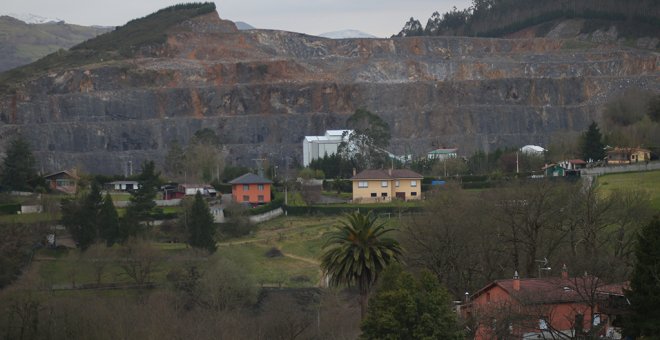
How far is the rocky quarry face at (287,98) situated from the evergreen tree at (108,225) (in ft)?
170

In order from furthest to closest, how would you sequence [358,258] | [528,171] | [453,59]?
1. [453,59]
2. [528,171]
3. [358,258]

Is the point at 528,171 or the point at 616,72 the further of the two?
the point at 616,72

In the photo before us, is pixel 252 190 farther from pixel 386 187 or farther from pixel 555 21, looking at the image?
pixel 555 21

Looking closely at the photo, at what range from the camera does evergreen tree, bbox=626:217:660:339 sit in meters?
28.8

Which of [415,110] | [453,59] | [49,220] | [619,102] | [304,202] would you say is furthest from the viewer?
[453,59]

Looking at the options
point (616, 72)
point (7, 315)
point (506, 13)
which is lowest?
point (7, 315)

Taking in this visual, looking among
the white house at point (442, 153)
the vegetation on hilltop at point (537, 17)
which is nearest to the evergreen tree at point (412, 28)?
the vegetation on hilltop at point (537, 17)

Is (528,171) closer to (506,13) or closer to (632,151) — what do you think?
(632,151)

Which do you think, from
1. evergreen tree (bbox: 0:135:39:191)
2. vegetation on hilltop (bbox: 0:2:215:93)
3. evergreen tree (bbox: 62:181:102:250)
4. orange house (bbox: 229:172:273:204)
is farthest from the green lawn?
vegetation on hilltop (bbox: 0:2:215:93)

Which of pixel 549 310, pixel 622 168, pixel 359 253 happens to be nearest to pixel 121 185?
pixel 622 168

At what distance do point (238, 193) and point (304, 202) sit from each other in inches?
171

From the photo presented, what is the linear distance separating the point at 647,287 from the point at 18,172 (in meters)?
57.6

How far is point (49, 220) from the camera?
66.1 m

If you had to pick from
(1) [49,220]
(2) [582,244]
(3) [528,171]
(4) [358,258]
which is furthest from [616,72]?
(4) [358,258]
